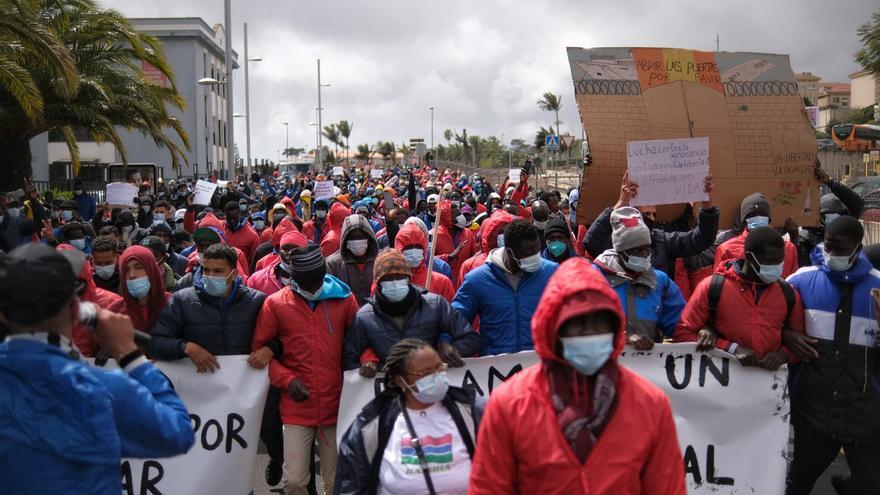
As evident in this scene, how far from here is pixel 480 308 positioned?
514cm

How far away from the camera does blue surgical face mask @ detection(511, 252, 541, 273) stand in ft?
16.5

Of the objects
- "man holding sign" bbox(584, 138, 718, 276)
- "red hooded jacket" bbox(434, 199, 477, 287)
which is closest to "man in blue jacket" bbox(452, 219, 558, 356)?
"man holding sign" bbox(584, 138, 718, 276)

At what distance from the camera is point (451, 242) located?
9.78 meters

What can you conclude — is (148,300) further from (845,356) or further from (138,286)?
(845,356)

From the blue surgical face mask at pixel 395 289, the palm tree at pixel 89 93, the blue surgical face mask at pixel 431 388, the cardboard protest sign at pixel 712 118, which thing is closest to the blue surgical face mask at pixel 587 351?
the blue surgical face mask at pixel 431 388

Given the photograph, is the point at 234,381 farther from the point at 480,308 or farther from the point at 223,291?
the point at 480,308

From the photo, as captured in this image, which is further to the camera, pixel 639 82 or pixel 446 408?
pixel 639 82

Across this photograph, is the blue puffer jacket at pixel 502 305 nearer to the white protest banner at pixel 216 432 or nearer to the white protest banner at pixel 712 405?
the white protest banner at pixel 712 405

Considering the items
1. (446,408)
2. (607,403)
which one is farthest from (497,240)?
(607,403)

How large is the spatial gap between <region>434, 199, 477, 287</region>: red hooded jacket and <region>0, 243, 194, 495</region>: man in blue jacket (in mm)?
6742

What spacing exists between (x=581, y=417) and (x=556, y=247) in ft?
13.5

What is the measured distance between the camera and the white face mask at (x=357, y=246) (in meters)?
6.60

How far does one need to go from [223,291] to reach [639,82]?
3381mm

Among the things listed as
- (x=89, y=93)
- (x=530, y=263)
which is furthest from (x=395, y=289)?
(x=89, y=93)
